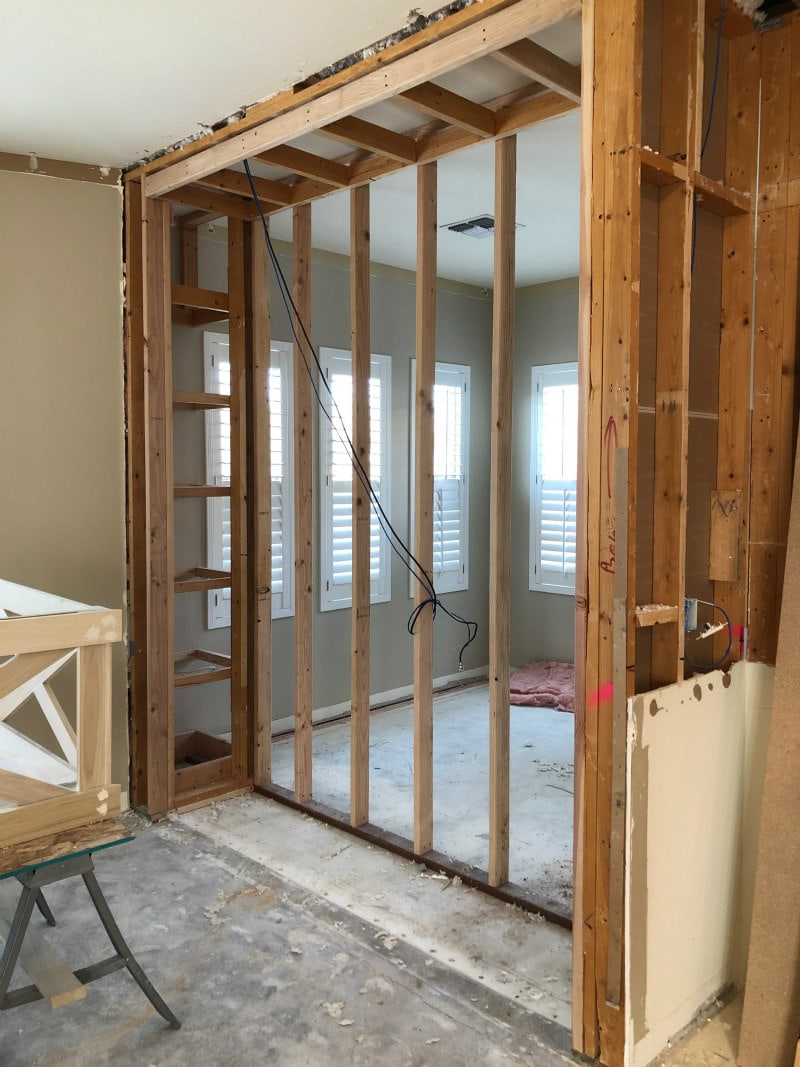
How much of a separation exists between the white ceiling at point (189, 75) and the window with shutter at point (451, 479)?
1935 mm

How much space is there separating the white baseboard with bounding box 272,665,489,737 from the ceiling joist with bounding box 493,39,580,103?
3.11m

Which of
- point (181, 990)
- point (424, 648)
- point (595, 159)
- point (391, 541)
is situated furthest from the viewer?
point (391, 541)

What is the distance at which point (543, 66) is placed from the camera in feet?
8.11

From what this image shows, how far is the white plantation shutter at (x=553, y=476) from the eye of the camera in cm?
584

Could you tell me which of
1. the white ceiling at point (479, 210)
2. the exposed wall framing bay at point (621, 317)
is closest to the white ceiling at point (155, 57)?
the exposed wall framing bay at point (621, 317)

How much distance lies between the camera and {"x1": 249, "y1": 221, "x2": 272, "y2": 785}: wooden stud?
3.88 metres

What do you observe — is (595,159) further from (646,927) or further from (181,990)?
(181,990)

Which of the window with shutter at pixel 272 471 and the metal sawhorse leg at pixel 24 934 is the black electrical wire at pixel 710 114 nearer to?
the metal sawhorse leg at pixel 24 934

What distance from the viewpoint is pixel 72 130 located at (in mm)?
3111

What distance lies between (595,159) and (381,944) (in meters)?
2.39

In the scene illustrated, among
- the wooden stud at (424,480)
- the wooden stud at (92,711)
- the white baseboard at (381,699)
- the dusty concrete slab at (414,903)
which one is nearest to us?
the wooden stud at (92,711)

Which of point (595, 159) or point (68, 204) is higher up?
point (68, 204)

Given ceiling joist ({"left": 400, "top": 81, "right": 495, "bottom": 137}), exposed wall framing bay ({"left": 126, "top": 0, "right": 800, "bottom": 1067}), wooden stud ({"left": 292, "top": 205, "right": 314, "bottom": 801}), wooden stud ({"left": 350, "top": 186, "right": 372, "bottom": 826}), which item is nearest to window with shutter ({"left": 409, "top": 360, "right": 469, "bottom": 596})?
wooden stud ({"left": 292, "top": 205, "right": 314, "bottom": 801})

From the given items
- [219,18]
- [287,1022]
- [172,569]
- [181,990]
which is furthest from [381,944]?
[219,18]
